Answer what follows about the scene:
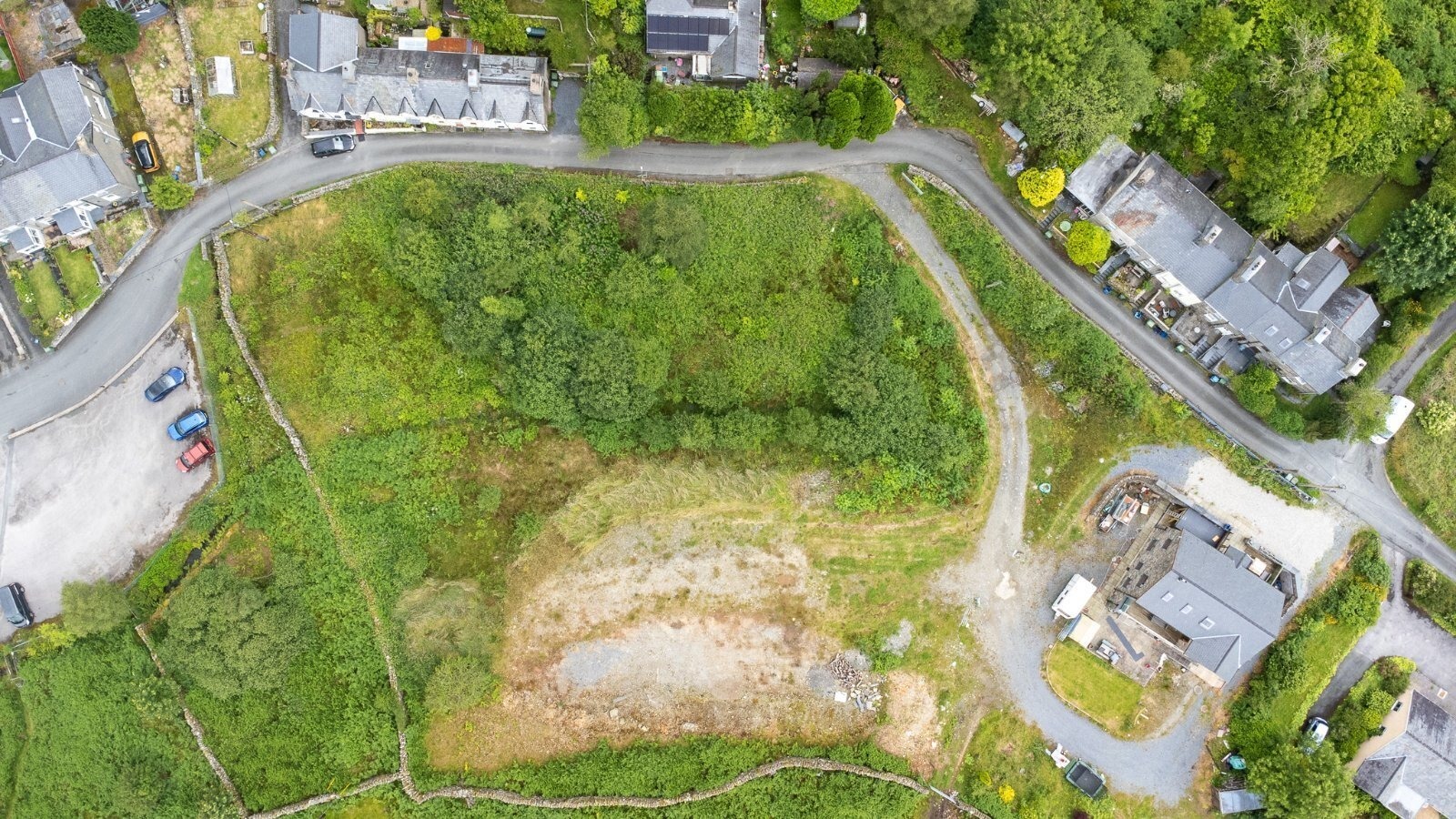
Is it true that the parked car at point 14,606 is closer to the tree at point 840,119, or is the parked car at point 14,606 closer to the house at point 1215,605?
the tree at point 840,119

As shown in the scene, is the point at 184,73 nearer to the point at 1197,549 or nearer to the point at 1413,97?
the point at 1197,549

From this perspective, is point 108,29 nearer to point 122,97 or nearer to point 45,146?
point 122,97

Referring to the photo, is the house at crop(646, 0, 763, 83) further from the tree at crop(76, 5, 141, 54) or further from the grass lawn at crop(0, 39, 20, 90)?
the grass lawn at crop(0, 39, 20, 90)

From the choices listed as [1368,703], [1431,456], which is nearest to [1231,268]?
[1431,456]

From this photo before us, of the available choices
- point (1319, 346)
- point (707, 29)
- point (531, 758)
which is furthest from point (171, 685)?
point (1319, 346)

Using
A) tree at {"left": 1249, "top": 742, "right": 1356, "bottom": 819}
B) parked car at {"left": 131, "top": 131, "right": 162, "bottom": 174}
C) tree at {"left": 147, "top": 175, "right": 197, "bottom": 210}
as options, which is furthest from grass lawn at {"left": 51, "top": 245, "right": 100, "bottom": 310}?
tree at {"left": 1249, "top": 742, "right": 1356, "bottom": 819}

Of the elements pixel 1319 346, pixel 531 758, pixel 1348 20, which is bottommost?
pixel 531 758
